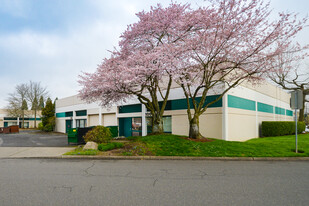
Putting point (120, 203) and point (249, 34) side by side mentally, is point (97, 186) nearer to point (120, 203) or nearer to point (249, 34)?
point (120, 203)

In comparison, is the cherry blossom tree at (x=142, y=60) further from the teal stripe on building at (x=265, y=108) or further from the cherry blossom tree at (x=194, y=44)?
the teal stripe on building at (x=265, y=108)

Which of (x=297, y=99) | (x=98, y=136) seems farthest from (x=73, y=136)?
(x=297, y=99)

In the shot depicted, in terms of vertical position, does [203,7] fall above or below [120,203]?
above

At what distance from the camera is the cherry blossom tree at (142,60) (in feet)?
36.4

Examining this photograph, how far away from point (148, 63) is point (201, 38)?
9.85 ft

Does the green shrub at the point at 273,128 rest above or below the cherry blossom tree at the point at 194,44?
below

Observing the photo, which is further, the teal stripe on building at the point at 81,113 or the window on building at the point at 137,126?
the teal stripe on building at the point at 81,113

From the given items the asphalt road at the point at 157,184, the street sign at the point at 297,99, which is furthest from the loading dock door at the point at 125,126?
the street sign at the point at 297,99

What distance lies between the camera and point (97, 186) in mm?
5051

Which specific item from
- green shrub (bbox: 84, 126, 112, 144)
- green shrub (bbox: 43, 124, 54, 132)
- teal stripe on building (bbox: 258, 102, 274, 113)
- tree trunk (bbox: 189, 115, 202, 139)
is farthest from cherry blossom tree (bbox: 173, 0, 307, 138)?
green shrub (bbox: 43, 124, 54, 132)

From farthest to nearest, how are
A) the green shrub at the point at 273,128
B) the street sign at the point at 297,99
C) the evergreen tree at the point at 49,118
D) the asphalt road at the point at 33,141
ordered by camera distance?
the evergreen tree at the point at 49,118 < the green shrub at the point at 273,128 < the asphalt road at the point at 33,141 < the street sign at the point at 297,99

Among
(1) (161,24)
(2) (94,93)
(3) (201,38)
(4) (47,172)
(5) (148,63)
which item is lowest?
(4) (47,172)

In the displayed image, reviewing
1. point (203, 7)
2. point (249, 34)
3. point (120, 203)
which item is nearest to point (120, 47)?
point (203, 7)

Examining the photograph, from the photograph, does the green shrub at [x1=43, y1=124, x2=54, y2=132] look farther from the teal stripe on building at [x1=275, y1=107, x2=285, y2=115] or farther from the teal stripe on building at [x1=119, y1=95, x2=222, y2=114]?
the teal stripe on building at [x1=275, y1=107, x2=285, y2=115]
